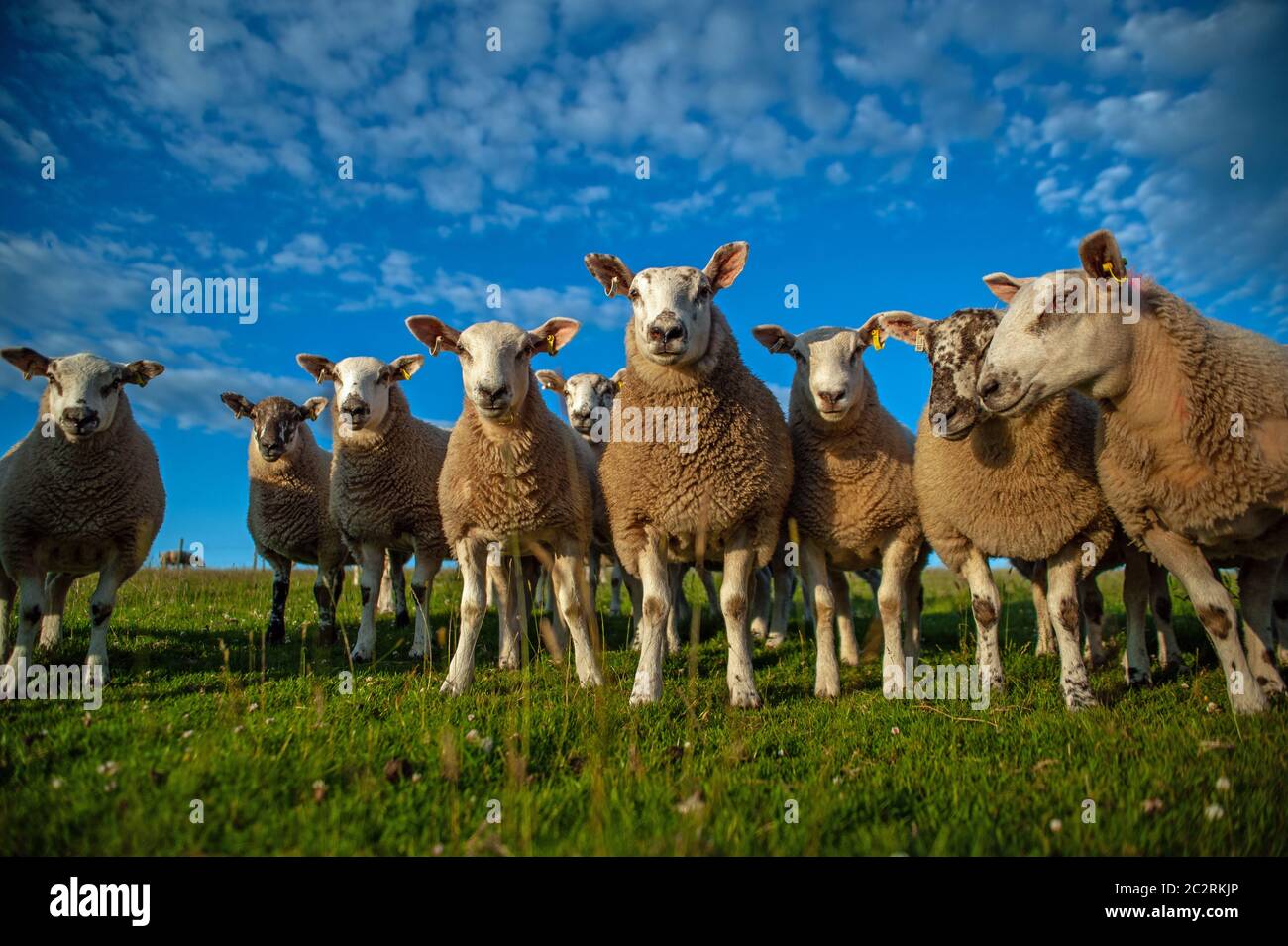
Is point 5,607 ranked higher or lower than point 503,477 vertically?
lower

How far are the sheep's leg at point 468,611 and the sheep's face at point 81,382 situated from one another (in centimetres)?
392

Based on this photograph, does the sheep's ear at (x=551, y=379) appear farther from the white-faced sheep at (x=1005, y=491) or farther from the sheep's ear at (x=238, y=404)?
the white-faced sheep at (x=1005, y=491)

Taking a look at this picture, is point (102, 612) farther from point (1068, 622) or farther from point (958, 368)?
point (1068, 622)

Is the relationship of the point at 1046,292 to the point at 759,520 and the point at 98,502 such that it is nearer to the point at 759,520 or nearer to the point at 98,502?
the point at 759,520

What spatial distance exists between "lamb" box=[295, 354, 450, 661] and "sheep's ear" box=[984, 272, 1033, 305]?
6775mm

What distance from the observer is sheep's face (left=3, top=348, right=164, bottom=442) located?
7387 mm

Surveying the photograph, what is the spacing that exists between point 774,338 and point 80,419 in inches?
274

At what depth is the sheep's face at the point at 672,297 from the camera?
6254mm

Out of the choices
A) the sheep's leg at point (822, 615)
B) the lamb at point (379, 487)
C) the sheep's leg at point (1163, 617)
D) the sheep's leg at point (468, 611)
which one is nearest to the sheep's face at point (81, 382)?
the lamb at point (379, 487)

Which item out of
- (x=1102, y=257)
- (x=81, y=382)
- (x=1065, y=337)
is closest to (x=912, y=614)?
(x=1065, y=337)

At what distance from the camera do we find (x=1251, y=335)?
5965 mm

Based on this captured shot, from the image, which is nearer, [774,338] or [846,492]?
[846,492]

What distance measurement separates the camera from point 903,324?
733 cm
